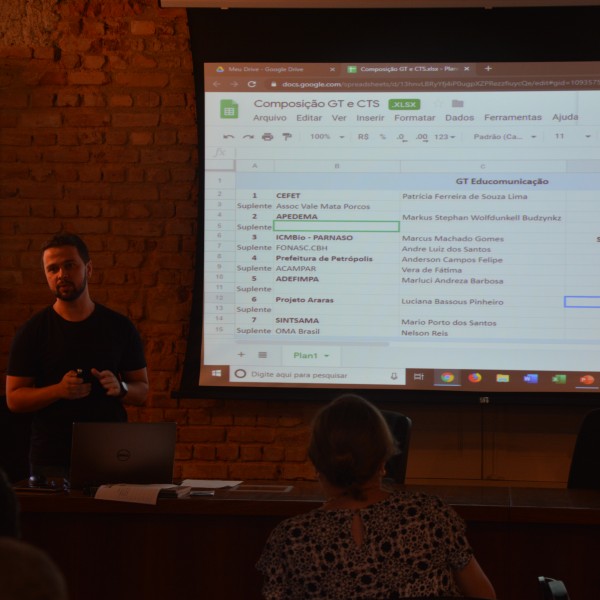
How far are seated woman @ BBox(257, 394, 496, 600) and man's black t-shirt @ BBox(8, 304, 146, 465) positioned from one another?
1735mm

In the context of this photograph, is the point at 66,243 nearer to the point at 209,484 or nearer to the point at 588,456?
the point at 209,484

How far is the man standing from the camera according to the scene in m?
3.48

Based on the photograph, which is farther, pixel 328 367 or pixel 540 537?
pixel 328 367

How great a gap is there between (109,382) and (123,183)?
154 cm

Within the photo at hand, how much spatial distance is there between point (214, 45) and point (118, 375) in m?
1.74

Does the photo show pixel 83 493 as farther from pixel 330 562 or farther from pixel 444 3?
pixel 444 3

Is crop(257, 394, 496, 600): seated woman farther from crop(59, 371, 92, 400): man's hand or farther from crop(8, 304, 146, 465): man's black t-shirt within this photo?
crop(8, 304, 146, 465): man's black t-shirt

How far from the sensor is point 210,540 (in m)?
2.84

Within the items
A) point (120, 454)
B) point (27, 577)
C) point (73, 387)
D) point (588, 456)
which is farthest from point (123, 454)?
point (27, 577)

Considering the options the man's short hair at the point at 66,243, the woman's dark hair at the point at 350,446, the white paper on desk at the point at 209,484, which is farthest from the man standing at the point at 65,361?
the woman's dark hair at the point at 350,446

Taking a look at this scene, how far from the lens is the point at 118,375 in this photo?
145 inches

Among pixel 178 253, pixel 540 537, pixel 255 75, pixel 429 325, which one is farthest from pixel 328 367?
pixel 540 537

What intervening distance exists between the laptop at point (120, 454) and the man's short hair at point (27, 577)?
6.91ft

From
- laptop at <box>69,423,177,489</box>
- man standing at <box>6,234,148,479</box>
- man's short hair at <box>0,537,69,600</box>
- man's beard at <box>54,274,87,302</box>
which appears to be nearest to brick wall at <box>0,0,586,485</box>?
man standing at <box>6,234,148,479</box>
